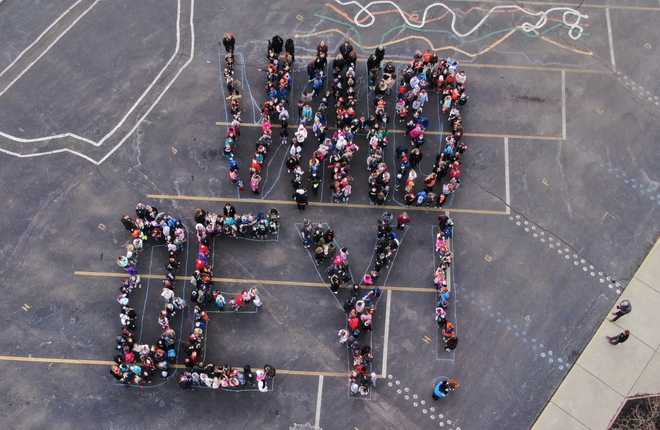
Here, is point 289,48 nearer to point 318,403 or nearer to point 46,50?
point 46,50

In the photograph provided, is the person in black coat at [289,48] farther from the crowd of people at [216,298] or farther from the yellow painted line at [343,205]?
the crowd of people at [216,298]

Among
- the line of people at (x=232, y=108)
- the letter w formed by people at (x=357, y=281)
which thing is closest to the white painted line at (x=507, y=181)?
the letter w formed by people at (x=357, y=281)

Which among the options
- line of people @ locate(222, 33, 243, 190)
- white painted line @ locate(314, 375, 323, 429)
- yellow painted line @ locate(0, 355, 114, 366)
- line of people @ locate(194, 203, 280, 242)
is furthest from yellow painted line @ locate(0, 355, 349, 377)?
line of people @ locate(222, 33, 243, 190)

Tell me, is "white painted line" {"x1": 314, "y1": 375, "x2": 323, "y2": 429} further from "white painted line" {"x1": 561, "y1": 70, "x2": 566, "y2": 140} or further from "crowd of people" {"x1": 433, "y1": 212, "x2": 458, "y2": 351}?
"white painted line" {"x1": 561, "y1": 70, "x2": 566, "y2": 140}

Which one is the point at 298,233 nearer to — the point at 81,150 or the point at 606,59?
the point at 81,150

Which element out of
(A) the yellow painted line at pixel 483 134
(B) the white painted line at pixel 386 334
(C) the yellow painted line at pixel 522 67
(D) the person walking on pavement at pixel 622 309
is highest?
(C) the yellow painted line at pixel 522 67

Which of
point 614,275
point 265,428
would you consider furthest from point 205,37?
point 614,275

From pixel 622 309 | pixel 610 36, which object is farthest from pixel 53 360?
pixel 610 36
